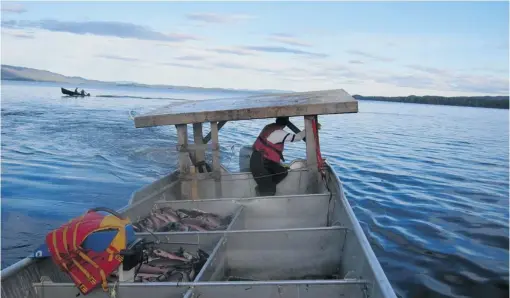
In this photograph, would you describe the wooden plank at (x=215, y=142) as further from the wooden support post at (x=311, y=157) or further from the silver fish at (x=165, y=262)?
the silver fish at (x=165, y=262)

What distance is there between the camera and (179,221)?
6.71 metres

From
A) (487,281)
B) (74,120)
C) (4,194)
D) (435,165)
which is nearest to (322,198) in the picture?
(487,281)

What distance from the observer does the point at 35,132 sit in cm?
2252

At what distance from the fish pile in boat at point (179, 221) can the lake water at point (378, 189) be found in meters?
3.00

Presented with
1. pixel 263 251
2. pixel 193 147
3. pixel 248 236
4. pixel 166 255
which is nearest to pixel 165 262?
pixel 166 255

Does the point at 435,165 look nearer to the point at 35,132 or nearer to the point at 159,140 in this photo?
the point at 159,140

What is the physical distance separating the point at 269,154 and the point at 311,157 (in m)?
0.87

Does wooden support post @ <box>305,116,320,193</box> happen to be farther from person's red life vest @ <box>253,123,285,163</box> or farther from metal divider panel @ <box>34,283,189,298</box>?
metal divider panel @ <box>34,283,189,298</box>

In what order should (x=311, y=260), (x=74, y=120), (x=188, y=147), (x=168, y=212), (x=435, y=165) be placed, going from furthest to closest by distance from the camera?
(x=74, y=120) → (x=435, y=165) → (x=188, y=147) → (x=168, y=212) → (x=311, y=260)

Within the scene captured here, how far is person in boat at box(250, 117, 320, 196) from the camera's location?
8727mm

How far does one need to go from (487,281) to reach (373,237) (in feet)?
8.05

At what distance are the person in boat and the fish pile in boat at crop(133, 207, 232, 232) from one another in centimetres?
175

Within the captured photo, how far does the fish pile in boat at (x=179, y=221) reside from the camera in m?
6.39

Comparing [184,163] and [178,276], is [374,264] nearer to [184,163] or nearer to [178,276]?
[178,276]
